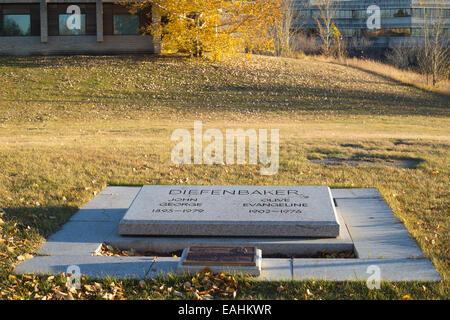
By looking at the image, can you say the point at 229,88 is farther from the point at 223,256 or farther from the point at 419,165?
the point at 223,256

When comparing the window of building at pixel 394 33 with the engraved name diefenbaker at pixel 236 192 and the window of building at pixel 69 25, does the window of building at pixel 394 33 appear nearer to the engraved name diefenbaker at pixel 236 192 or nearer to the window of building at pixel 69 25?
the window of building at pixel 69 25

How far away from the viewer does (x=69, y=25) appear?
31.0 m

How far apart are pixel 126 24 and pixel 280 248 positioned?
27737 mm

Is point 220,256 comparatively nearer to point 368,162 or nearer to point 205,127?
point 368,162

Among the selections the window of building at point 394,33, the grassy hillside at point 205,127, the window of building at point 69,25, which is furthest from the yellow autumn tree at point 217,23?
the window of building at point 394,33

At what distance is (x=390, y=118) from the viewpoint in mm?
21594

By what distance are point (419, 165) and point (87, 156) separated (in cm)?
634

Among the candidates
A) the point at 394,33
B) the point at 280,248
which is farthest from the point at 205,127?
the point at 394,33

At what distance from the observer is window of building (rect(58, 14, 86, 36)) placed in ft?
102

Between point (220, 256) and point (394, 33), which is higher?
point (394, 33)

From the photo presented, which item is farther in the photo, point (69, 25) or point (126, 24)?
point (126, 24)

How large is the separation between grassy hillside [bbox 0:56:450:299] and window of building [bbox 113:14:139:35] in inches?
93.2

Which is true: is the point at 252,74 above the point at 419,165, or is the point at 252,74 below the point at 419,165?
above
